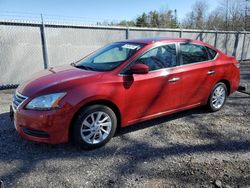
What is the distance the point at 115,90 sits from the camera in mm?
3477

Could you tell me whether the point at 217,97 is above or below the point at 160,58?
below

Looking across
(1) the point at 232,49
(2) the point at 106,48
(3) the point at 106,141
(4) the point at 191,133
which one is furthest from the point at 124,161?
(1) the point at 232,49

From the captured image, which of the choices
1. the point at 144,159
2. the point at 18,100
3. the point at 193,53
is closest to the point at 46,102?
the point at 18,100

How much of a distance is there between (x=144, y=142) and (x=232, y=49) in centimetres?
1186

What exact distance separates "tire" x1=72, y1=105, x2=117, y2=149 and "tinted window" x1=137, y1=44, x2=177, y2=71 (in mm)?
1017

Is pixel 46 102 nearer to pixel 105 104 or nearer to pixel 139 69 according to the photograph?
pixel 105 104

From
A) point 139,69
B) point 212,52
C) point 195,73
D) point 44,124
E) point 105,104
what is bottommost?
point 44,124

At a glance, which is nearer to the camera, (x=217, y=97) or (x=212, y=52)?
(x=212, y=52)

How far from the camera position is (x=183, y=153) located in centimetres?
338


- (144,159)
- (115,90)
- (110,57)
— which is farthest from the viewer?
(110,57)

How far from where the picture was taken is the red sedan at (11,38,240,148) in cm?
316

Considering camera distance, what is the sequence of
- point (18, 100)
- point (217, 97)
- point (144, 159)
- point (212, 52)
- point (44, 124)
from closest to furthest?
point (44, 124) → point (144, 159) → point (18, 100) → point (212, 52) → point (217, 97)

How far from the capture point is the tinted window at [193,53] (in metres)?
4.35

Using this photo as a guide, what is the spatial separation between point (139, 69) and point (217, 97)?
228 centimetres
